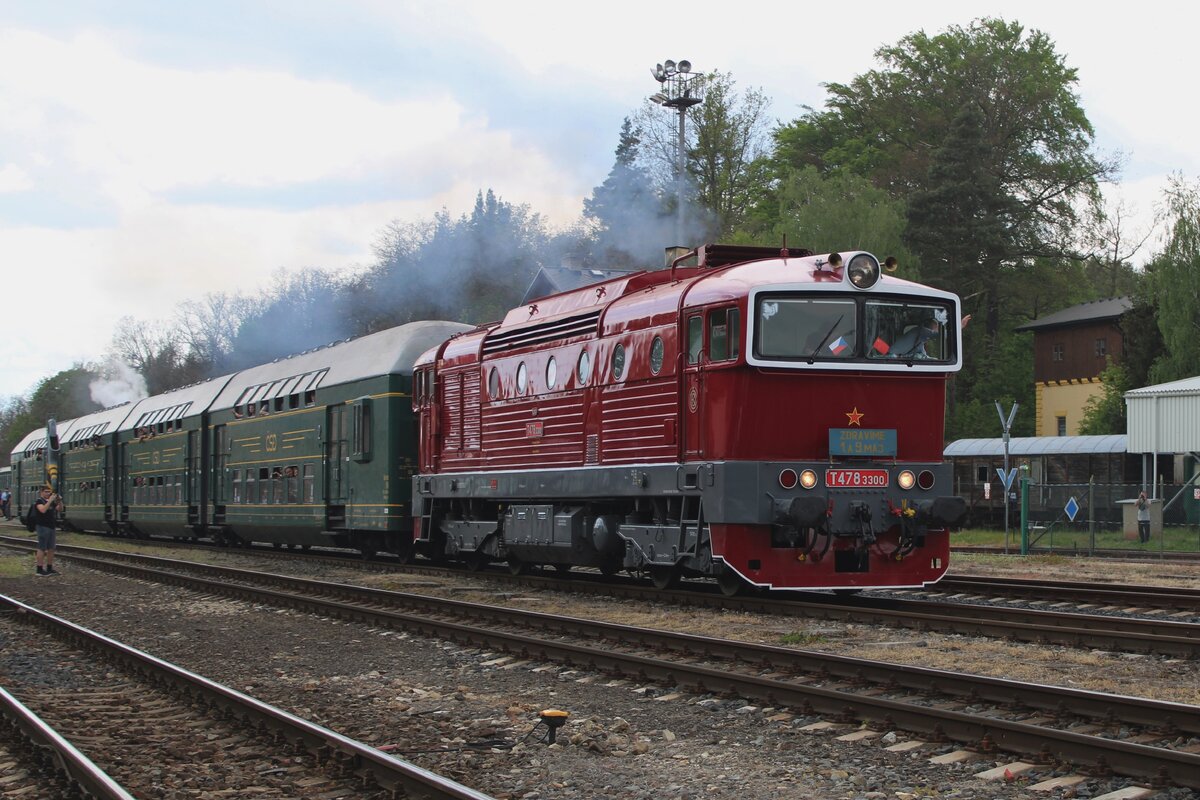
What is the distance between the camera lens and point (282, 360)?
31172 millimetres

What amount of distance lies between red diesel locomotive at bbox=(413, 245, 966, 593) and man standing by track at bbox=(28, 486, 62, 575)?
11.3 meters

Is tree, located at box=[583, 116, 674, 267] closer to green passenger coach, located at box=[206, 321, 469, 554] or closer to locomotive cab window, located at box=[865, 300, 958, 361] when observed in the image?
green passenger coach, located at box=[206, 321, 469, 554]

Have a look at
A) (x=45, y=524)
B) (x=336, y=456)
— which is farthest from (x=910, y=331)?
(x=45, y=524)

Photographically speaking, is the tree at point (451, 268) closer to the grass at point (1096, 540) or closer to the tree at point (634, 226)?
the tree at point (634, 226)

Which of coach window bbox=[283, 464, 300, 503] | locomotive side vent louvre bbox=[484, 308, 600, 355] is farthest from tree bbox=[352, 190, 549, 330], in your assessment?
locomotive side vent louvre bbox=[484, 308, 600, 355]

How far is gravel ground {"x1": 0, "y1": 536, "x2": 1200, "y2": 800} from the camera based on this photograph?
7.35m

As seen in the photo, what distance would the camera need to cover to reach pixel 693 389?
48.6ft

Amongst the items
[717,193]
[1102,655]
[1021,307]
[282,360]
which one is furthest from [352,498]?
[1021,307]

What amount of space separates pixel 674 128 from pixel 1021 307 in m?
24.6

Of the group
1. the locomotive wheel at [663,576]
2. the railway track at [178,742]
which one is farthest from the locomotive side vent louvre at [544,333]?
the railway track at [178,742]

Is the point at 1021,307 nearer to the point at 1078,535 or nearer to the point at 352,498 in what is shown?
the point at 1078,535

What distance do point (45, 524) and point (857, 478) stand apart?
15.9 m

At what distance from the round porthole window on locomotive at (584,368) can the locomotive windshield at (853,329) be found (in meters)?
3.48

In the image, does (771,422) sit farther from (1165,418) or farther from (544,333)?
(1165,418)
